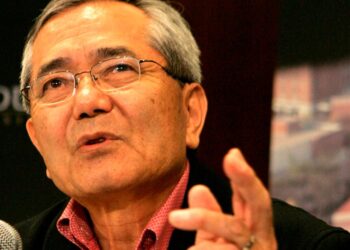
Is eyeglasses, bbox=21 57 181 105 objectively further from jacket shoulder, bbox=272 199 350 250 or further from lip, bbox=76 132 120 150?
jacket shoulder, bbox=272 199 350 250

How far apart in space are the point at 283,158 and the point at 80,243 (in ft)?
4.03

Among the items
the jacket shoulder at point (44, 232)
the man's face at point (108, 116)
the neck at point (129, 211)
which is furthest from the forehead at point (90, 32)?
the jacket shoulder at point (44, 232)

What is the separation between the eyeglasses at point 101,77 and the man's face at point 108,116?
0.05 ft

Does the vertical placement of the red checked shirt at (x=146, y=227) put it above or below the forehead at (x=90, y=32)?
below

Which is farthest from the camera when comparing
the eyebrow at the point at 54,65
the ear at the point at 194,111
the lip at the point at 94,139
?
the ear at the point at 194,111

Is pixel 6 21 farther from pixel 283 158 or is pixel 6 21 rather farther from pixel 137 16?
pixel 283 158

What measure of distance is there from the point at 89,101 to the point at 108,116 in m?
0.06

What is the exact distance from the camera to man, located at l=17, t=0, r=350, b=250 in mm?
1446

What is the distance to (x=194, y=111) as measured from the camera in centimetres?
169

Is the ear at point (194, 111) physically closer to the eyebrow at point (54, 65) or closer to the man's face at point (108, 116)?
the man's face at point (108, 116)

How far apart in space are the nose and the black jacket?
13.6 inches

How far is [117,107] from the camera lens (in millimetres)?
1460

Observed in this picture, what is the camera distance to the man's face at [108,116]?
4.71 feet

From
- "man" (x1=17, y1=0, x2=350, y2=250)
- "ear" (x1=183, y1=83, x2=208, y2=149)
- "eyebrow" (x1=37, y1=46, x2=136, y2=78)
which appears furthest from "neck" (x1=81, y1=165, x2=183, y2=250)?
"eyebrow" (x1=37, y1=46, x2=136, y2=78)
